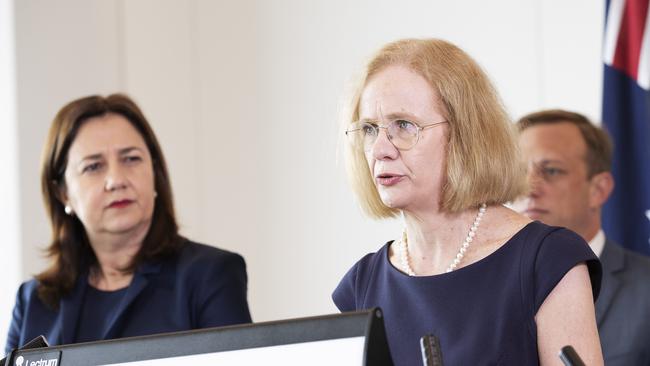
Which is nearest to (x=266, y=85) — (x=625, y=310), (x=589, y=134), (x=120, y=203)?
(x=589, y=134)

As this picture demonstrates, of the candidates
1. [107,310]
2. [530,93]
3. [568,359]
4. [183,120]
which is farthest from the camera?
[183,120]

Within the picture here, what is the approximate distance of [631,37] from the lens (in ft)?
13.1

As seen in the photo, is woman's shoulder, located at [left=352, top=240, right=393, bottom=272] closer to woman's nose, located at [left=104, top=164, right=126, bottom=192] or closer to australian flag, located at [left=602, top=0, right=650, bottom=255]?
woman's nose, located at [left=104, top=164, right=126, bottom=192]

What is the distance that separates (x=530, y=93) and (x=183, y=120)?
1.83 meters

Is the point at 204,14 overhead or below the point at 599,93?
overhead

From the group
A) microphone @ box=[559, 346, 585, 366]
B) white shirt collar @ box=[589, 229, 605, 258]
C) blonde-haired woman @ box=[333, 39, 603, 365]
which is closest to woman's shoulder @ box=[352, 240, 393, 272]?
blonde-haired woman @ box=[333, 39, 603, 365]

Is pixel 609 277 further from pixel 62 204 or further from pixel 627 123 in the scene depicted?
pixel 62 204

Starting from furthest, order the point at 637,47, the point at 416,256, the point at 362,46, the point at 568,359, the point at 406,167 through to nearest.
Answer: the point at 362,46 → the point at 637,47 → the point at 416,256 → the point at 406,167 → the point at 568,359

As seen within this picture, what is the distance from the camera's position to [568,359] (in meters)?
Result: 1.32

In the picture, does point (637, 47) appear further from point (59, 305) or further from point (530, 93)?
point (59, 305)

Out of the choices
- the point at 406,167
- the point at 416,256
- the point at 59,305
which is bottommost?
the point at 59,305

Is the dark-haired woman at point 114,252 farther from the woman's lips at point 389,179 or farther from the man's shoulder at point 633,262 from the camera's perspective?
the man's shoulder at point 633,262

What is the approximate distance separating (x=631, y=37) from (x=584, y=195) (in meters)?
0.67

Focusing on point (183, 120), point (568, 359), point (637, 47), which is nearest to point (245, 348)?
point (568, 359)
